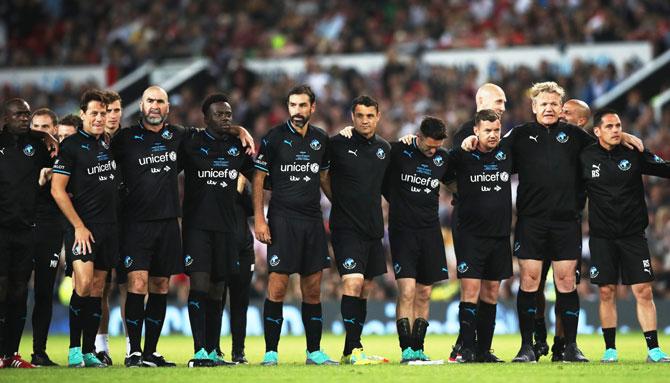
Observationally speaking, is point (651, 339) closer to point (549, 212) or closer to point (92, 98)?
point (549, 212)

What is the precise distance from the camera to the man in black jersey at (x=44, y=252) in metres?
13.5

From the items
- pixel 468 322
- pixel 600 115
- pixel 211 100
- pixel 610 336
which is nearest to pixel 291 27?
pixel 211 100

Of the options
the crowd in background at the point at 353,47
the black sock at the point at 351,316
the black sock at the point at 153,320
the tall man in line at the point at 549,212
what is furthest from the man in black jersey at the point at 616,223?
the crowd in background at the point at 353,47

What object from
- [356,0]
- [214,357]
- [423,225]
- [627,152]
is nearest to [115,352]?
[214,357]

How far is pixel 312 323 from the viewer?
42.3 ft

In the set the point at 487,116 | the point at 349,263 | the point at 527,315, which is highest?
the point at 487,116

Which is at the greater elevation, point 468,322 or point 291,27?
point 291,27

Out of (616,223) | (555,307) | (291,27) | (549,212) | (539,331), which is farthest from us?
(291,27)

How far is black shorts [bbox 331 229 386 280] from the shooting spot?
1289 centimetres

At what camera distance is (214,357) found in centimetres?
1278

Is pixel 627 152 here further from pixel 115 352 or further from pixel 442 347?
pixel 115 352

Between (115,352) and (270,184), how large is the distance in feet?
14.7

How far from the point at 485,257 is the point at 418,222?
793mm

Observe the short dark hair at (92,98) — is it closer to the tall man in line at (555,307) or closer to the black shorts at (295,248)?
the black shorts at (295,248)
